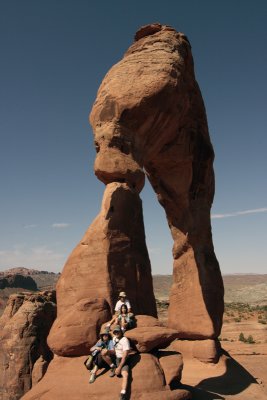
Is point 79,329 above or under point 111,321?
under

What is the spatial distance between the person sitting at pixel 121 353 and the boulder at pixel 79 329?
1.63 feet

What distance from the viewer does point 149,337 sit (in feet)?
21.0

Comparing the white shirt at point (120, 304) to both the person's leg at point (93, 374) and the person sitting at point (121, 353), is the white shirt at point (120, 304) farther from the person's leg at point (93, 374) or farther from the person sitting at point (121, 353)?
the person's leg at point (93, 374)

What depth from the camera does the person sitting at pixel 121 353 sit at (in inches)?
227

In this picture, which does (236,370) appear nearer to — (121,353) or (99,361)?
(121,353)

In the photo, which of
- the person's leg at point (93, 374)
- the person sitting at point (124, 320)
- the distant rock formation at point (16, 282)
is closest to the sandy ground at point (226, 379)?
the person sitting at point (124, 320)

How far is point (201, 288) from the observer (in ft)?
36.7

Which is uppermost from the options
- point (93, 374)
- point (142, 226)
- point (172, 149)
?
point (172, 149)

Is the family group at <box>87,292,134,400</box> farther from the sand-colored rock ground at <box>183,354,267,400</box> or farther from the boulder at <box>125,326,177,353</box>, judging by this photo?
the sand-colored rock ground at <box>183,354,267,400</box>

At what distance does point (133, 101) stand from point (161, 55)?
74.1 inches

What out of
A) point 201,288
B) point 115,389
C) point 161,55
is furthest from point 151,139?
point 115,389

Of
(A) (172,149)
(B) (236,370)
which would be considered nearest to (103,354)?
(B) (236,370)

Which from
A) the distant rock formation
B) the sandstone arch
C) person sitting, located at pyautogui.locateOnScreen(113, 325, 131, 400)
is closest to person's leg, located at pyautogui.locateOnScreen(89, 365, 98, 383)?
person sitting, located at pyautogui.locateOnScreen(113, 325, 131, 400)

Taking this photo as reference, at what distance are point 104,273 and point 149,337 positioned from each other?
155cm
